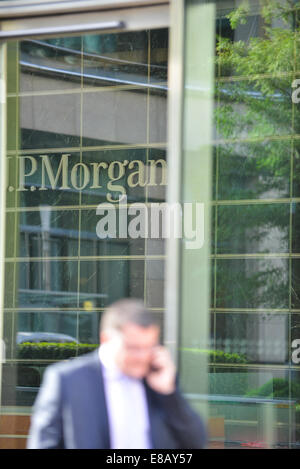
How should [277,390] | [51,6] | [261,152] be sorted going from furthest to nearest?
1. [261,152]
2. [277,390]
3. [51,6]

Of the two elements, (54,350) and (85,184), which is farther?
(85,184)

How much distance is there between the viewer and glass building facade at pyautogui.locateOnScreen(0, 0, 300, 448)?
7.36 m

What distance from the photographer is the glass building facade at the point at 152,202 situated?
7.36 meters

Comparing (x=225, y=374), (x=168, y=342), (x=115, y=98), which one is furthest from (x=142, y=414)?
(x=115, y=98)

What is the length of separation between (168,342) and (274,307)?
3345mm

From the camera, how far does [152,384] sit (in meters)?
3.50

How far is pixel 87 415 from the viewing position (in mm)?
3383

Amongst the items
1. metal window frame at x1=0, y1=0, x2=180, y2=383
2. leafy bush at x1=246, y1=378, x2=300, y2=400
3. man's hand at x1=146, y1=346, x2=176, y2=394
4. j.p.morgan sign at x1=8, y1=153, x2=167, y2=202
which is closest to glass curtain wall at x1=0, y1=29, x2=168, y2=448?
j.p.morgan sign at x1=8, y1=153, x2=167, y2=202

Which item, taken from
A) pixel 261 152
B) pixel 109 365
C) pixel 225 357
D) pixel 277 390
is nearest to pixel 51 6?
pixel 109 365

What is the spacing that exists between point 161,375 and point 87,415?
15.0 inches

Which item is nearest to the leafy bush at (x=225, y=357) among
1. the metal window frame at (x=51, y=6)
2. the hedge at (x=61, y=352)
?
the hedge at (x=61, y=352)

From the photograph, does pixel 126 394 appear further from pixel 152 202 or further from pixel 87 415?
pixel 152 202
